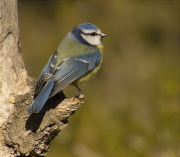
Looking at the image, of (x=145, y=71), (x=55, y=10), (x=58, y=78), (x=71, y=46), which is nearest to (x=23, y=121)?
(x=58, y=78)

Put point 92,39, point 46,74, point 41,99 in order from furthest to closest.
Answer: point 92,39
point 46,74
point 41,99

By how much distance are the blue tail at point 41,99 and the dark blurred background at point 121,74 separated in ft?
5.50

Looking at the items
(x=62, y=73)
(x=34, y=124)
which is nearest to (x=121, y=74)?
(x=62, y=73)

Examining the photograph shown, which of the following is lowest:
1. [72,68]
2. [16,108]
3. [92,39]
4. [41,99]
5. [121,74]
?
[121,74]

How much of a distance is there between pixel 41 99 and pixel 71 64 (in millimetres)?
741

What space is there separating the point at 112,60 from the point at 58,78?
3312 millimetres

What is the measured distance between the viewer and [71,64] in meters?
3.04

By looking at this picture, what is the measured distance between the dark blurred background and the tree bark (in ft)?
4.84

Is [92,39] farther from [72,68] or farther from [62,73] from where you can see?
[62,73]

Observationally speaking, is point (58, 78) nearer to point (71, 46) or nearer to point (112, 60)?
point (71, 46)

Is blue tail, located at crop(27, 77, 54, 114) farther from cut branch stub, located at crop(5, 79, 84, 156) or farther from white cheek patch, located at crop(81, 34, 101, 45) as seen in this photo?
white cheek patch, located at crop(81, 34, 101, 45)

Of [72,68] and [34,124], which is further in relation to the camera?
[72,68]

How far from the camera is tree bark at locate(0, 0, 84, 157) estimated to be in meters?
2.49

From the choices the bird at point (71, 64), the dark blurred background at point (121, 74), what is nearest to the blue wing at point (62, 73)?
the bird at point (71, 64)
